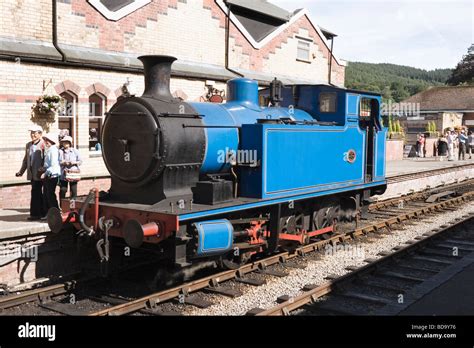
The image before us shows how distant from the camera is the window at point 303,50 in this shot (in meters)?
19.6

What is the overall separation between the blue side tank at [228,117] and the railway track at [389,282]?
2.26 m

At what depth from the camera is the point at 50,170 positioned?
8.52 meters

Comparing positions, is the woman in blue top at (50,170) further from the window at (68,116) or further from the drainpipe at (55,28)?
the drainpipe at (55,28)

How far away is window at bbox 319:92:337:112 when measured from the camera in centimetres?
974

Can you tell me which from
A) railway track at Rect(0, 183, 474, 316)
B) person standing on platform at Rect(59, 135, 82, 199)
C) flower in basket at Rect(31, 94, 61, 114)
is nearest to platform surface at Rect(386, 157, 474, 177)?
railway track at Rect(0, 183, 474, 316)

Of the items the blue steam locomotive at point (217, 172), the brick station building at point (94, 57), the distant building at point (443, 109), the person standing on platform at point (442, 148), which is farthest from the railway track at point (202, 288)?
the distant building at point (443, 109)

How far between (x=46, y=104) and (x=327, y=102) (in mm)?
5577

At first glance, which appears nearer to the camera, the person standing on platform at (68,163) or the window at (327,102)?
the person standing on platform at (68,163)

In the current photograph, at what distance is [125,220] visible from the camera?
6727 mm

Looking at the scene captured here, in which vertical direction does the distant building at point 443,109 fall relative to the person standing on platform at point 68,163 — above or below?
above

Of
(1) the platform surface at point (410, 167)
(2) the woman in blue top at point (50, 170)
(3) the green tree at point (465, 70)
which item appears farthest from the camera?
(3) the green tree at point (465, 70)

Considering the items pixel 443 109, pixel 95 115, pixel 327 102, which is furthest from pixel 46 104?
pixel 443 109

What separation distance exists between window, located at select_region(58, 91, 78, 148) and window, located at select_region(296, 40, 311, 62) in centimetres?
1016
